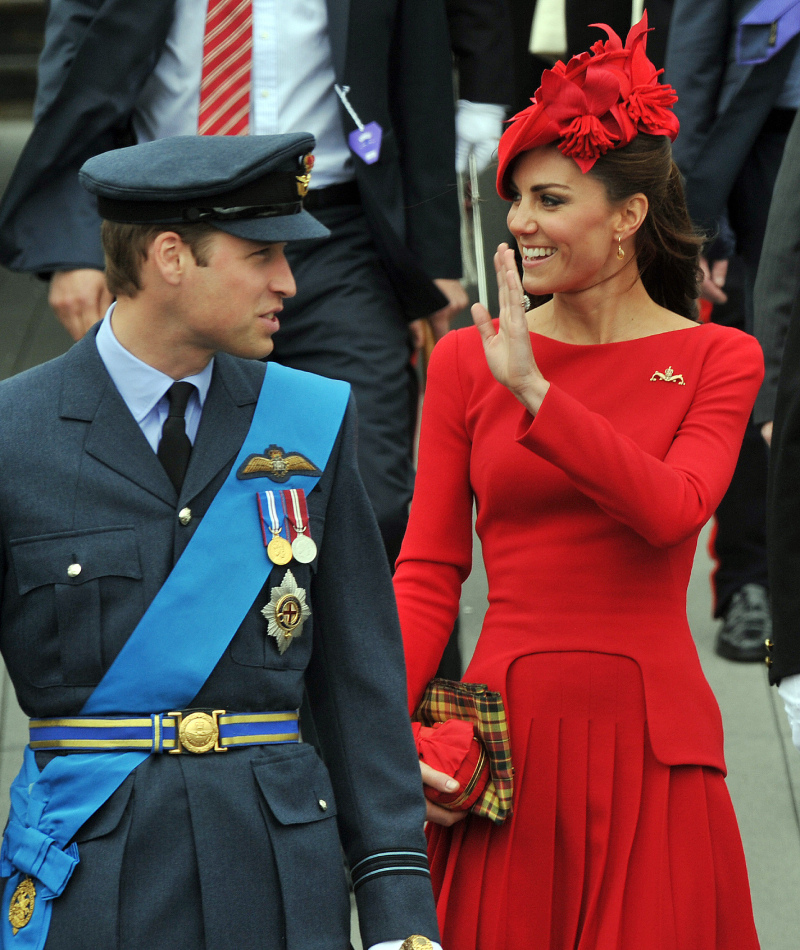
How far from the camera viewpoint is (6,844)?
2488mm

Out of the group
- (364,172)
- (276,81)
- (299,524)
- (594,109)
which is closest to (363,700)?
(299,524)

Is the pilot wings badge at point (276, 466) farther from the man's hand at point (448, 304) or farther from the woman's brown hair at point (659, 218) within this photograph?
the man's hand at point (448, 304)

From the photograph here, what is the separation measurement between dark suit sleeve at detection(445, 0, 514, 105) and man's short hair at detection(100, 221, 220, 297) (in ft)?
7.38

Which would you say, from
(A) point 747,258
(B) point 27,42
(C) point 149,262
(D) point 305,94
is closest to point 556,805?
(C) point 149,262

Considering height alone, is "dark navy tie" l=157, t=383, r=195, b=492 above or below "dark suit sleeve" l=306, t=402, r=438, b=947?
above

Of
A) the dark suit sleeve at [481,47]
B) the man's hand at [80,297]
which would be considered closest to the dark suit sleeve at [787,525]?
the man's hand at [80,297]

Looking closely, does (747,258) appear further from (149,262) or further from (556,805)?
(149,262)

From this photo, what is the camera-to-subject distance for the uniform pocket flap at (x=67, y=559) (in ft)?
7.85

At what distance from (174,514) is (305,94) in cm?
214

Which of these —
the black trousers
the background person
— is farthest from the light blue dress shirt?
the background person

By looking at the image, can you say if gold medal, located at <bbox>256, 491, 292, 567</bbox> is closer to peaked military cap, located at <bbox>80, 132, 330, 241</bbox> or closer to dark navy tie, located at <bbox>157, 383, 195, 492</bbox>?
dark navy tie, located at <bbox>157, 383, 195, 492</bbox>

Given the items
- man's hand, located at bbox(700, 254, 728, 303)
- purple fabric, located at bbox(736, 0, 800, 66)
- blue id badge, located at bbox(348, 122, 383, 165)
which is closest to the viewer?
blue id badge, located at bbox(348, 122, 383, 165)

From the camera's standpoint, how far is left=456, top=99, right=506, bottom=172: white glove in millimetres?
4656

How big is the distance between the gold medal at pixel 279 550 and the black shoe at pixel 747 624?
3.36 m
